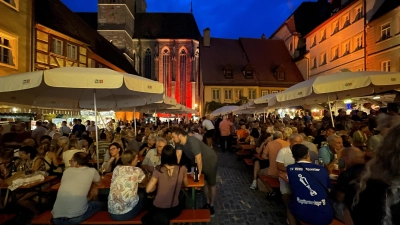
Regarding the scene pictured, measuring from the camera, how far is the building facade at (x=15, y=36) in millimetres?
13078

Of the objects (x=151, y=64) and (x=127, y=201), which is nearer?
(x=127, y=201)

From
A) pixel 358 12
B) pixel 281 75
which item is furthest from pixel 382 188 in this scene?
pixel 281 75

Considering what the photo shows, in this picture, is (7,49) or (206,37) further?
(206,37)

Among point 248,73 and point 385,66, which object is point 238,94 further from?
point 385,66

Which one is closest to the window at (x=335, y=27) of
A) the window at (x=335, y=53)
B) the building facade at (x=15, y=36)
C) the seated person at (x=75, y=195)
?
the window at (x=335, y=53)

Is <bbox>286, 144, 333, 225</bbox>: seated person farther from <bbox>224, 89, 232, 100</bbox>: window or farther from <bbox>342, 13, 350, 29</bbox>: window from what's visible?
<bbox>224, 89, 232, 100</bbox>: window

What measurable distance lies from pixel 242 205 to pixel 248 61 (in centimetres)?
3304

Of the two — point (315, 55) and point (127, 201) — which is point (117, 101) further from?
point (315, 55)

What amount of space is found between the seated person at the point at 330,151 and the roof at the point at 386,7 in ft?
53.1

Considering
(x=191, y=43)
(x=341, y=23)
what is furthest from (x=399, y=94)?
(x=191, y=43)

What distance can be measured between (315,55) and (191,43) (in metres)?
25.5

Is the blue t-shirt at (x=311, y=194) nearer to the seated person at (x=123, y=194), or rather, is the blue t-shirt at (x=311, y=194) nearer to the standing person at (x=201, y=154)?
the standing person at (x=201, y=154)

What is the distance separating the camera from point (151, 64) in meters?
49.9

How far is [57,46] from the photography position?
58.9ft
